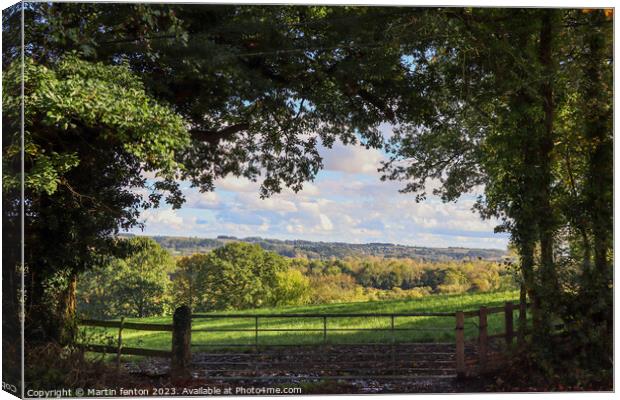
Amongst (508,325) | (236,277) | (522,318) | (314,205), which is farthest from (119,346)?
(522,318)

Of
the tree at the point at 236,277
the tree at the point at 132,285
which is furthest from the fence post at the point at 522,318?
the tree at the point at 132,285

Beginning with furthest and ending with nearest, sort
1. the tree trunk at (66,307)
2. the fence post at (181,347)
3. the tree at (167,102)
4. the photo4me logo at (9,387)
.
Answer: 1. the fence post at (181,347)
2. the tree trunk at (66,307)
3. the photo4me logo at (9,387)
4. the tree at (167,102)

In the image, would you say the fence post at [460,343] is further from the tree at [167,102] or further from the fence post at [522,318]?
the tree at [167,102]

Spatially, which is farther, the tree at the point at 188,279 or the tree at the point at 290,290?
the tree at the point at 290,290

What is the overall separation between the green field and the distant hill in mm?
425

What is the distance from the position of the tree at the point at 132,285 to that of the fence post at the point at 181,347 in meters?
0.17

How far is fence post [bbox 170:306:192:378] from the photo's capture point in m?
6.37

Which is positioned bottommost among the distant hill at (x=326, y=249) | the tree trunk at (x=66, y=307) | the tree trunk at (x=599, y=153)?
the tree trunk at (x=66, y=307)

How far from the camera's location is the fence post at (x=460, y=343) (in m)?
6.63

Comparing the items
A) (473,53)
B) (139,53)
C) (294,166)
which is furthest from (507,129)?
(139,53)

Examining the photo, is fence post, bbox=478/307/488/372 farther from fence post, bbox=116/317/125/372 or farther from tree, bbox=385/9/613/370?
fence post, bbox=116/317/125/372

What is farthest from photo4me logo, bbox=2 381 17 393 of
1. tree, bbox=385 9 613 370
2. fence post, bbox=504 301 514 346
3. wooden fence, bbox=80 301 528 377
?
fence post, bbox=504 301 514 346

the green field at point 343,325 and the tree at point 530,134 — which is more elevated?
the tree at point 530,134

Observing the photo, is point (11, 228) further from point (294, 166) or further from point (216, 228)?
point (294, 166)
